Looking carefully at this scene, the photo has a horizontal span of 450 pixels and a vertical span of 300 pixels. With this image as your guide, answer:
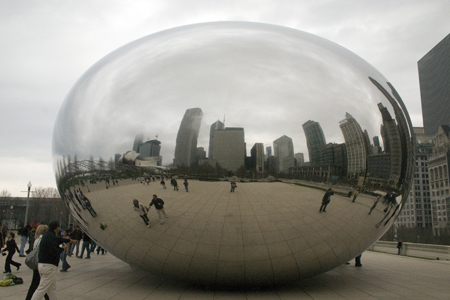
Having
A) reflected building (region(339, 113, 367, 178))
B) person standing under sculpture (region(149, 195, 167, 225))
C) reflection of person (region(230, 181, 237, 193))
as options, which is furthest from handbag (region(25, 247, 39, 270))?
reflected building (region(339, 113, 367, 178))

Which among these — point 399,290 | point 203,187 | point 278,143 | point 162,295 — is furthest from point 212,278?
point 399,290

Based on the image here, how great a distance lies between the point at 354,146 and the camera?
5.68 m

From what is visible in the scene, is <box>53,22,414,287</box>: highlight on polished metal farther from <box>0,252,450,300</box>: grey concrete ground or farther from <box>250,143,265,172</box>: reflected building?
<box>0,252,450,300</box>: grey concrete ground

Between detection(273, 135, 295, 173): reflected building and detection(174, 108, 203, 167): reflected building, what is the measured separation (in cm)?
129

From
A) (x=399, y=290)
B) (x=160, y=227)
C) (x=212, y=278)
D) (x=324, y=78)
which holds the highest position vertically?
(x=324, y=78)

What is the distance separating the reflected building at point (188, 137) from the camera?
5.34m

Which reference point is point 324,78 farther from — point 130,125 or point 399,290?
point 399,290

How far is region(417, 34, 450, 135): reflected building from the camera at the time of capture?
123 metres

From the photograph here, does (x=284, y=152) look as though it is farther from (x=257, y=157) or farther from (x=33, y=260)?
(x=33, y=260)

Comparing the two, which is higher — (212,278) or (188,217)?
(188,217)

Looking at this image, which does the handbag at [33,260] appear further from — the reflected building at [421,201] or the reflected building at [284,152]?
the reflected building at [421,201]

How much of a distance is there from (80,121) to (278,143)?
3.88 metres

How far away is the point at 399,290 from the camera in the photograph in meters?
6.66

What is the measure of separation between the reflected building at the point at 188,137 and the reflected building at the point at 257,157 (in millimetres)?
927
